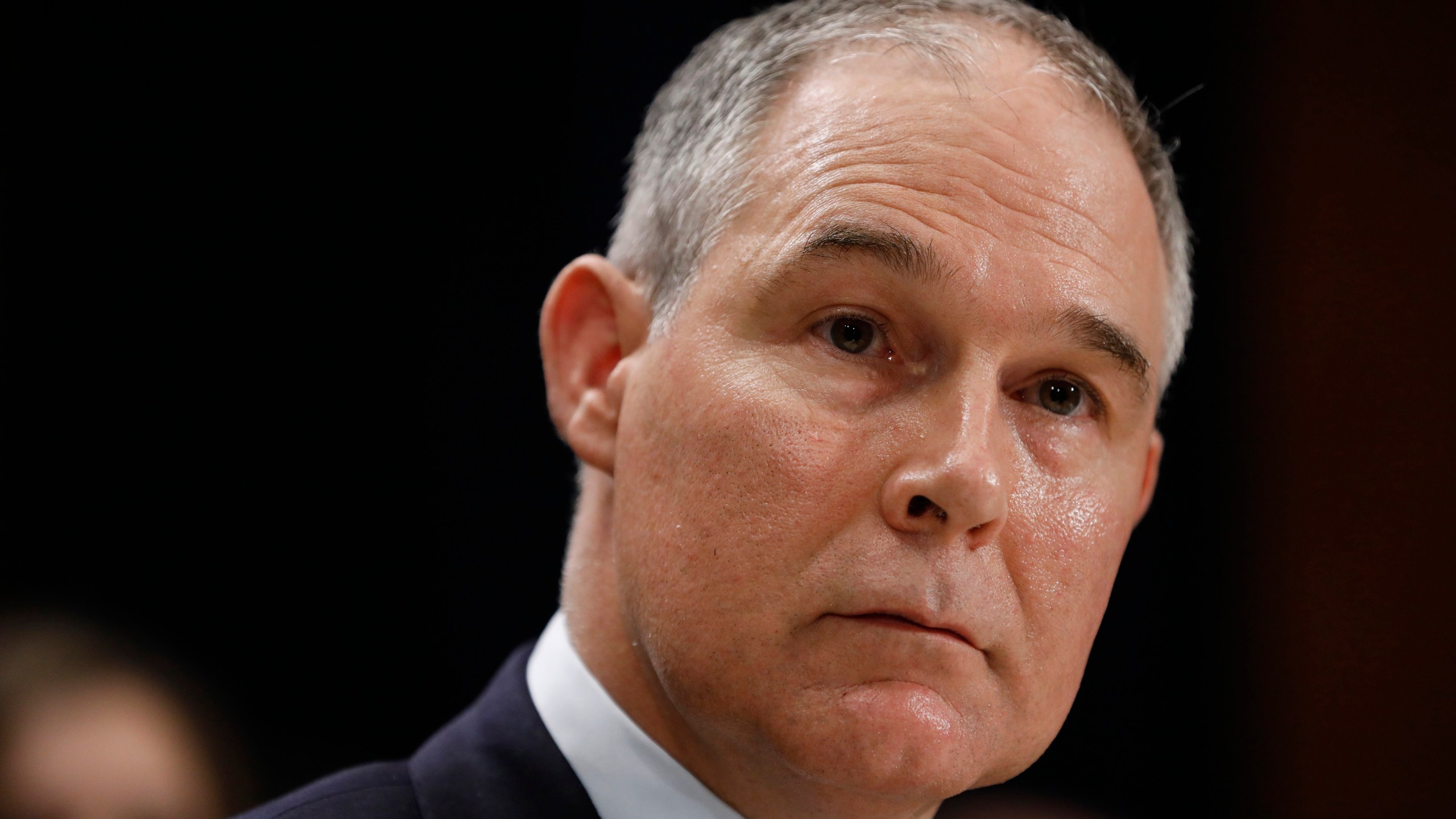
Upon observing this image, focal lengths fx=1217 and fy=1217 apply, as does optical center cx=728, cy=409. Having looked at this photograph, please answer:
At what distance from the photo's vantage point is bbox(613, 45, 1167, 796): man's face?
160cm

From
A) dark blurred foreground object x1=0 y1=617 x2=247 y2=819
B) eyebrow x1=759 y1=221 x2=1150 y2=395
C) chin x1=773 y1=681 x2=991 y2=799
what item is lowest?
dark blurred foreground object x1=0 y1=617 x2=247 y2=819

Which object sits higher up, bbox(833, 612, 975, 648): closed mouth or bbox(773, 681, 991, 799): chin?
bbox(833, 612, 975, 648): closed mouth

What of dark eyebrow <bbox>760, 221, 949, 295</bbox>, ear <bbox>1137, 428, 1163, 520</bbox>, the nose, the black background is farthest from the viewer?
the black background

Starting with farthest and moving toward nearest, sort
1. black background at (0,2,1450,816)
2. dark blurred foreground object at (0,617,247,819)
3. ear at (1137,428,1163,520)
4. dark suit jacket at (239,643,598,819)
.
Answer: black background at (0,2,1450,816), dark blurred foreground object at (0,617,247,819), ear at (1137,428,1163,520), dark suit jacket at (239,643,598,819)

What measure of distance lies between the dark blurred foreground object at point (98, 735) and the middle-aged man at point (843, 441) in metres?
0.88

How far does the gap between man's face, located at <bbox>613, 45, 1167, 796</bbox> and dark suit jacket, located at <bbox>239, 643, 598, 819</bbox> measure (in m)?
0.23

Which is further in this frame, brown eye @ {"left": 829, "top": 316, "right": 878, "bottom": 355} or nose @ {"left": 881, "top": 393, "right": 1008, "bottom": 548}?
brown eye @ {"left": 829, "top": 316, "right": 878, "bottom": 355}

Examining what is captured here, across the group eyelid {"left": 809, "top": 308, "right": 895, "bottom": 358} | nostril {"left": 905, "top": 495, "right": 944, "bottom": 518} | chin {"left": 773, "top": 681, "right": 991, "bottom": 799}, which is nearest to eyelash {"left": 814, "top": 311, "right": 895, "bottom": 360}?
eyelid {"left": 809, "top": 308, "right": 895, "bottom": 358}

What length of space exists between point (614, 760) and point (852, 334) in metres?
0.74

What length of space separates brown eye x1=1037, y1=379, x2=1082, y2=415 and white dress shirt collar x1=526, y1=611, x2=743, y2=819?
2.54 feet

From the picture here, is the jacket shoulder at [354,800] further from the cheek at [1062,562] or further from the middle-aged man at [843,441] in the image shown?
the cheek at [1062,562]

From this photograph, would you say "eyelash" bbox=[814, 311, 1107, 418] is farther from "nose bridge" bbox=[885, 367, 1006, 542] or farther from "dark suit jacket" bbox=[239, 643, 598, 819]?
"dark suit jacket" bbox=[239, 643, 598, 819]

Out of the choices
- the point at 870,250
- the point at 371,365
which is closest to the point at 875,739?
the point at 870,250

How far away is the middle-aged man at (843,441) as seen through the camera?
1611mm
